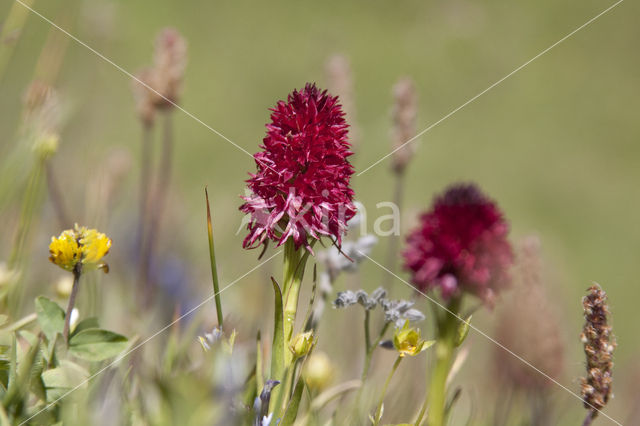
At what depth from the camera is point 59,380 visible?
39 centimetres

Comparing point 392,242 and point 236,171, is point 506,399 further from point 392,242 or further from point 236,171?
point 236,171

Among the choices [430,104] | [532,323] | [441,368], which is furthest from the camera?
[430,104]

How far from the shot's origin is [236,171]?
1728mm

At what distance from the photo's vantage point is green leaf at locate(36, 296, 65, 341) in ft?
1.38

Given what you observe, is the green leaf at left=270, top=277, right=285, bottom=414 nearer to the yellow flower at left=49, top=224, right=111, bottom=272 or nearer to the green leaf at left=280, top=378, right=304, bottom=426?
the green leaf at left=280, top=378, right=304, bottom=426

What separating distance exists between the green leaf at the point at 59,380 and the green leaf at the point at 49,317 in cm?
4

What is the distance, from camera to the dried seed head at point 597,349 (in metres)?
0.37

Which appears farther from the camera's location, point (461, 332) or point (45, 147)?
point (45, 147)

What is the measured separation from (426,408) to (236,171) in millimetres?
1377

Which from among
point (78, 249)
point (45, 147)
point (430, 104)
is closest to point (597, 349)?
point (78, 249)

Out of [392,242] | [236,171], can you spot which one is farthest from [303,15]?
[392,242]

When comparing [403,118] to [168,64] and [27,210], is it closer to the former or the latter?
[168,64]

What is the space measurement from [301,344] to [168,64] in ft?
1.60

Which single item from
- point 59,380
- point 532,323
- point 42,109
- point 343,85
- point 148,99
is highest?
point 343,85
